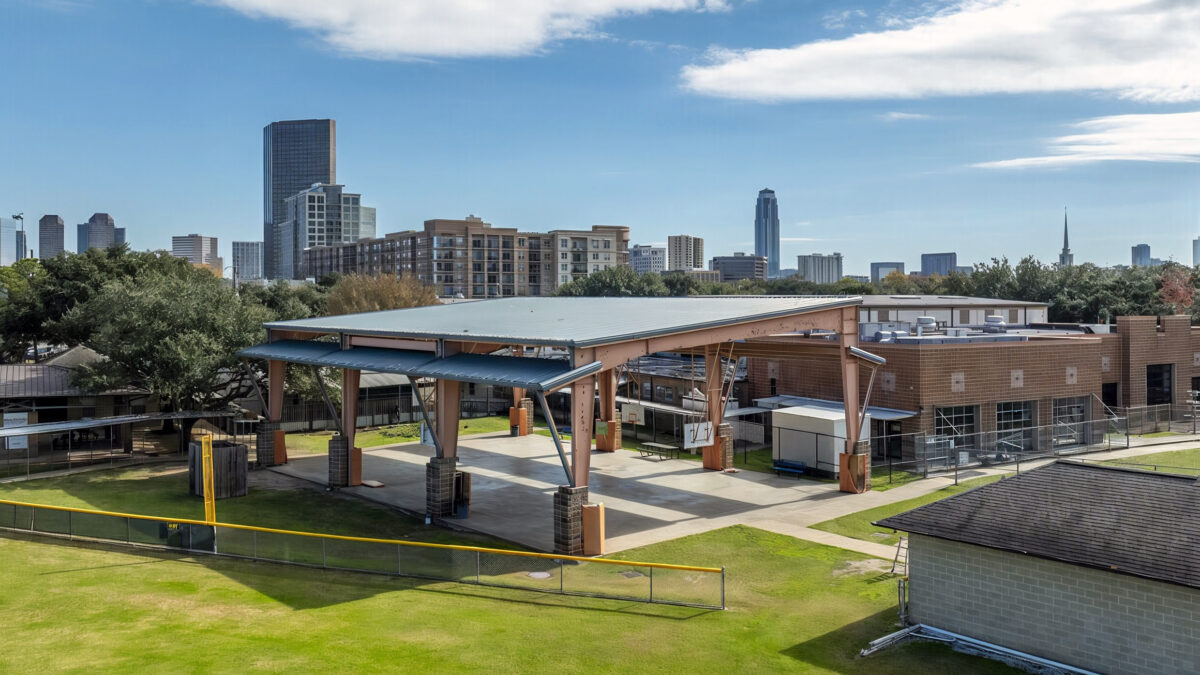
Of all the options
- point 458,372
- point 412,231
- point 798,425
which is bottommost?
point 798,425

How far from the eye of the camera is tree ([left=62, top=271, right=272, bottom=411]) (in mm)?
39125

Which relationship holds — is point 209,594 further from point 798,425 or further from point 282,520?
point 798,425

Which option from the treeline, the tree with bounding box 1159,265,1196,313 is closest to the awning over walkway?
the treeline

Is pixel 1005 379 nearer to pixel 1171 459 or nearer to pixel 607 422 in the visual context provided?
pixel 1171 459

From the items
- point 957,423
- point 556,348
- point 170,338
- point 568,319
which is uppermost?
point 568,319

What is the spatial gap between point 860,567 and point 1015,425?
24445mm

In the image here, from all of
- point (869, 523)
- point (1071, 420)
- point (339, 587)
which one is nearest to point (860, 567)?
point (869, 523)

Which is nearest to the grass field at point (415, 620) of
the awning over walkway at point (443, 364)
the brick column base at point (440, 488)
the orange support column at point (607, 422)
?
the awning over walkway at point (443, 364)

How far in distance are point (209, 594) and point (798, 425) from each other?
78.1 feet

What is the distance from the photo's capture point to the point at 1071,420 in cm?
4534

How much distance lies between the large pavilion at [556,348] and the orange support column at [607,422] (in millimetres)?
153

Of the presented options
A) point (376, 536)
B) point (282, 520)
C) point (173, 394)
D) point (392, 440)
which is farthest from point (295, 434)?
point (376, 536)

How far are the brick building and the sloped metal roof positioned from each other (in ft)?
26.9

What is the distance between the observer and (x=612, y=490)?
3319cm
